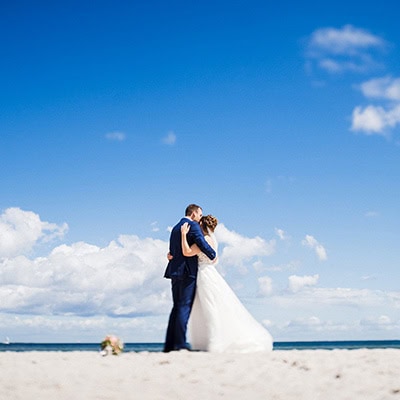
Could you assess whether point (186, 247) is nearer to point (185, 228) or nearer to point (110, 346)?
point (185, 228)

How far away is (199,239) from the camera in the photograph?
40.0 ft

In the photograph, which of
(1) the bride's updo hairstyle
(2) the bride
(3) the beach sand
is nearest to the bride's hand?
(2) the bride

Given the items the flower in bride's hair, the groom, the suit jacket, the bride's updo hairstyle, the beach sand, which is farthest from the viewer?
the bride's updo hairstyle

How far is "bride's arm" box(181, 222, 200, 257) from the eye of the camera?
1220 centimetres

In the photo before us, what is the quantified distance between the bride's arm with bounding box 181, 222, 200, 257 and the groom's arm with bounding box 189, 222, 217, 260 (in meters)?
0.09

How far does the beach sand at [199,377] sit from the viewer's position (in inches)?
355

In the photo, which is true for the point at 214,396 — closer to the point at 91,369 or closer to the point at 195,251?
the point at 91,369

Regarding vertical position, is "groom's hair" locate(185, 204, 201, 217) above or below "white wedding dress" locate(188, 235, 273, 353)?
above

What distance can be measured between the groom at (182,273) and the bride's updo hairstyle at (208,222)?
0.30m

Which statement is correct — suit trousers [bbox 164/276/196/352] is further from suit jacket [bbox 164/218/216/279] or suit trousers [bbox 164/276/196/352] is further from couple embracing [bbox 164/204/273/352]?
suit jacket [bbox 164/218/216/279]

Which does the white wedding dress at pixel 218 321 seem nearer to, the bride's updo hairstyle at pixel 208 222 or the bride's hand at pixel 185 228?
the bride's updo hairstyle at pixel 208 222

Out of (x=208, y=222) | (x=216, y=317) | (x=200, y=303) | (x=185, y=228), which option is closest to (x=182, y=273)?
(x=200, y=303)

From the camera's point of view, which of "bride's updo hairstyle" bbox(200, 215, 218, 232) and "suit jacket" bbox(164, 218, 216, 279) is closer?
"suit jacket" bbox(164, 218, 216, 279)

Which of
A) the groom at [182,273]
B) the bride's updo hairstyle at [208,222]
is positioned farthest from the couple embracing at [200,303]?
the bride's updo hairstyle at [208,222]
